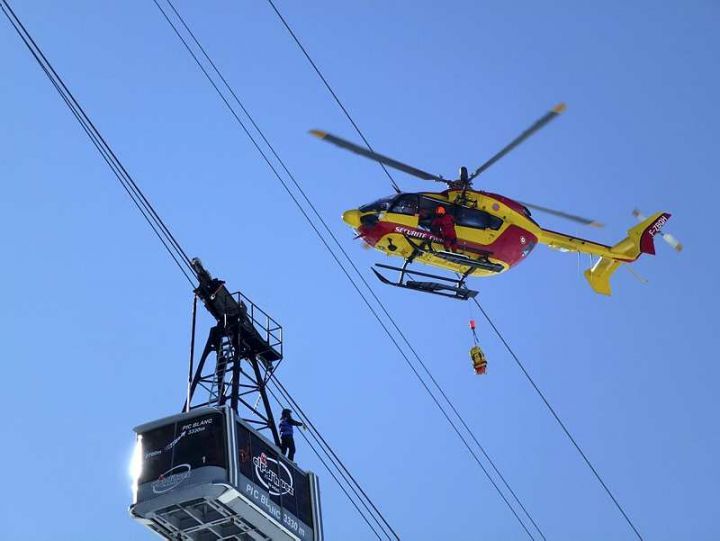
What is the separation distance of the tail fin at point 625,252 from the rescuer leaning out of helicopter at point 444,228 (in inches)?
424

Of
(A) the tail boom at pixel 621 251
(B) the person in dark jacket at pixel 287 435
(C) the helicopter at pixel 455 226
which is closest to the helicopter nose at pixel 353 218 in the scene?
(C) the helicopter at pixel 455 226

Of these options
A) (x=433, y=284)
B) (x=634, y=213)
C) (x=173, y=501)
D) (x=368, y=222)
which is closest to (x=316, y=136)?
(x=368, y=222)

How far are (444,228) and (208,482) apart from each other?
15.4m

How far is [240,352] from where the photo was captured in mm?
44219

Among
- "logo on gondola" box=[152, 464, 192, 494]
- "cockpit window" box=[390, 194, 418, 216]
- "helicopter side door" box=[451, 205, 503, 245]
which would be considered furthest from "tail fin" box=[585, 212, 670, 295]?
"logo on gondola" box=[152, 464, 192, 494]

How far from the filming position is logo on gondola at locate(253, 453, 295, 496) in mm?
38281

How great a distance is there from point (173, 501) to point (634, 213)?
28.7 meters

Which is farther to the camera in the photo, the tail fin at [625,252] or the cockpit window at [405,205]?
the tail fin at [625,252]

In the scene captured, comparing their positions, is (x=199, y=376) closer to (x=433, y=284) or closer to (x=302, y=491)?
(x=302, y=491)

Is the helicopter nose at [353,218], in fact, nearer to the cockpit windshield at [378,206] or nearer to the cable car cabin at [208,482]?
the cockpit windshield at [378,206]

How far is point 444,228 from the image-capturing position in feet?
153

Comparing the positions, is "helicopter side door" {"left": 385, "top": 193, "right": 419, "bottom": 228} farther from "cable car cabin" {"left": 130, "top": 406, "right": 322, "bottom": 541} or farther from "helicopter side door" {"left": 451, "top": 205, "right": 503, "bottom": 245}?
"cable car cabin" {"left": 130, "top": 406, "right": 322, "bottom": 541}

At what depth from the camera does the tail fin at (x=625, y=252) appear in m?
54.6

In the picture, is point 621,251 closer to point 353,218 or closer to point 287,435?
point 353,218
